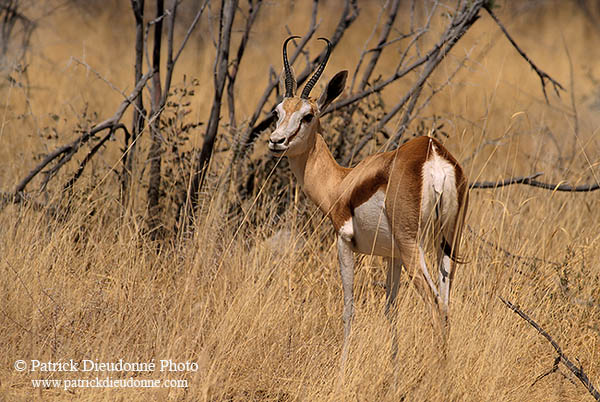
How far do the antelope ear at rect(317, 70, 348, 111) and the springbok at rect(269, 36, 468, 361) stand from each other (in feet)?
0.07

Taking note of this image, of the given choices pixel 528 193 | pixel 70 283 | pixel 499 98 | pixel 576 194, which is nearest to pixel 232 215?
pixel 70 283

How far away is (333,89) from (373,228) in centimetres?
84

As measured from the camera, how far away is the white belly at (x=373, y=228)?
9.84ft

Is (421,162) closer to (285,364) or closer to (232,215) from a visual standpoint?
(285,364)

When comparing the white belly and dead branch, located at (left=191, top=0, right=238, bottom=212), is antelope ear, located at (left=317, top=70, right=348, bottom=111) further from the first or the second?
dead branch, located at (left=191, top=0, right=238, bottom=212)

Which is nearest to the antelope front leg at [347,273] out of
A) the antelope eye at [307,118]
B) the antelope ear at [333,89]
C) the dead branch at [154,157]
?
the antelope eye at [307,118]

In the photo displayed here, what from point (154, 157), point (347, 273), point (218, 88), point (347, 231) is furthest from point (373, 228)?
point (154, 157)

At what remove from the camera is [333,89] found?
353cm

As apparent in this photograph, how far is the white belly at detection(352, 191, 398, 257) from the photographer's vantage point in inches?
118

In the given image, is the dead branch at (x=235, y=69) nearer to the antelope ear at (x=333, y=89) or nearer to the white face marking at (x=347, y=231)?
the antelope ear at (x=333, y=89)

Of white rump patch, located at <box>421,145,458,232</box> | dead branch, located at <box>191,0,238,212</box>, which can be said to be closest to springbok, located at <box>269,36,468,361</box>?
white rump patch, located at <box>421,145,458,232</box>

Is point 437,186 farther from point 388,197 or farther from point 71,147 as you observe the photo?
point 71,147

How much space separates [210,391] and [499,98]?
7.05 meters

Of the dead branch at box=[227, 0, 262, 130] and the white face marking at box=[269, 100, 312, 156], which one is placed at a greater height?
the dead branch at box=[227, 0, 262, 130]
